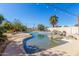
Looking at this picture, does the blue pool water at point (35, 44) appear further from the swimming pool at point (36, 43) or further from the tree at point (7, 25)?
the tree at point (7, 25)

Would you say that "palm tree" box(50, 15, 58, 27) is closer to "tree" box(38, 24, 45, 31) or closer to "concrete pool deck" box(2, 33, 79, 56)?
"tree" box(38, 24, 45, 31)

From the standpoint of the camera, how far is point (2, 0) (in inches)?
102

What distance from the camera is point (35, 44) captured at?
8.65 ft

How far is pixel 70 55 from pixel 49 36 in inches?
11.2

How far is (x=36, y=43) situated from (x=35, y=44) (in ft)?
0.05

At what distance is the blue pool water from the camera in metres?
2.64

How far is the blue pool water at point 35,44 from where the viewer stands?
2637mm

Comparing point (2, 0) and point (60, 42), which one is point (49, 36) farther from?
point (2, 0)

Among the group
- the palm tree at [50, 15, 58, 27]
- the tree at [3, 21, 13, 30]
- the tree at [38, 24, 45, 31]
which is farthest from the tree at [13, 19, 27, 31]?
the palm tree at [50, 15, 58, 27]

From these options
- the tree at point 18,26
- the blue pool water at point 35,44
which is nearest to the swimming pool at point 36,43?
the blue pool water at point 35,44

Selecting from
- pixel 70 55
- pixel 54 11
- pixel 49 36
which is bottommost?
pixel 70 55

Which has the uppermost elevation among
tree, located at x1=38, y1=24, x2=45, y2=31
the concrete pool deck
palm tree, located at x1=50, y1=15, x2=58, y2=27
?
palm tree, located at x1=50, y1=15, x2=58, y2=27

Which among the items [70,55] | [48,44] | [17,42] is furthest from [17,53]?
[70,55]

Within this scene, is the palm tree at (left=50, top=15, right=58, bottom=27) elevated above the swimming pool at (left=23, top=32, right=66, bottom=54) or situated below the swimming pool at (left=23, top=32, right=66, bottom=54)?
above
